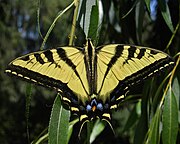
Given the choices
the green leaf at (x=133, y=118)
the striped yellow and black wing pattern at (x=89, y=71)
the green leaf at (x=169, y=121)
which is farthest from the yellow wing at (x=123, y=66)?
the green leaf at (x=133, y=118)

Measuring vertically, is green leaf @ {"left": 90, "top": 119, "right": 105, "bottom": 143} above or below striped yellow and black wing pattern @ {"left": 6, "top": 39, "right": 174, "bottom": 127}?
below

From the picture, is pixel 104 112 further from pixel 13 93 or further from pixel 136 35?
pixel 13 93

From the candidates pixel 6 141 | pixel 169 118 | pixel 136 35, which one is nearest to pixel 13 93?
pixel 6 141

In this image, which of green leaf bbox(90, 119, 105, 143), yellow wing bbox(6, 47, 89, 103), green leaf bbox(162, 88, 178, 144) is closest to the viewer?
yellow wing bbox(6, 47, 89, 103)

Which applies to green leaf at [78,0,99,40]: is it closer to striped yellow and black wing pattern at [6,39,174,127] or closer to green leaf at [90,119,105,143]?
striped yellow and black wing pattern at [6,39,174,127]

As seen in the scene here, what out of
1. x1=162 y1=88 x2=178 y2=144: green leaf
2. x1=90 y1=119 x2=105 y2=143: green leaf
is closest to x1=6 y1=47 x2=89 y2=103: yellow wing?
x1=162 y1=88 x2=178 y2=144: green leaf

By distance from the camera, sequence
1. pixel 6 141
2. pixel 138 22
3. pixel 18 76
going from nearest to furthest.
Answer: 1. pixel 18 76
2. pixel 138 22
3. pixel 6 141
